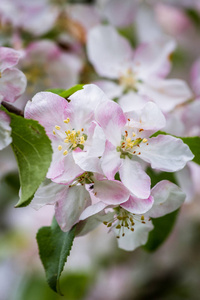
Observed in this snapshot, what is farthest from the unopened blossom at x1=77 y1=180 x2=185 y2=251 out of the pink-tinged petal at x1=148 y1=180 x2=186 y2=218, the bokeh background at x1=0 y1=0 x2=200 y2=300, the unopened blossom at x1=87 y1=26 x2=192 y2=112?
the bokeh background at x1=0 y1=0 x2=200 y2=300

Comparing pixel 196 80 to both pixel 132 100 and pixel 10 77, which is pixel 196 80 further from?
pixel 10 77

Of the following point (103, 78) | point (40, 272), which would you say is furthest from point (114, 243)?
point (103, 78)

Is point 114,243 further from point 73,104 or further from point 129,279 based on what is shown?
point 73,104

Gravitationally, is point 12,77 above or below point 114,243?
above

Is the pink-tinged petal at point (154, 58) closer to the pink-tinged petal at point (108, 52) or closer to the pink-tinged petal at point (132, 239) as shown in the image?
the pink-tinged petal at point (108, 52)

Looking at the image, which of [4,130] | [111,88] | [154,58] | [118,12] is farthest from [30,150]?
[118,12]
